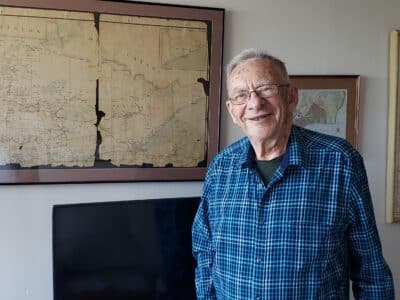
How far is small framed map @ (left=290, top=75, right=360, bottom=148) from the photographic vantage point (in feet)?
6.27

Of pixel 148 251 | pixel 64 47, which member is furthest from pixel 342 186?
pixel 64 47

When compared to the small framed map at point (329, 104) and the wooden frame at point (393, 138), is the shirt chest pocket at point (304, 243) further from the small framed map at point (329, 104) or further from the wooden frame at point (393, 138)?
the wooden frame at point (393, 138)

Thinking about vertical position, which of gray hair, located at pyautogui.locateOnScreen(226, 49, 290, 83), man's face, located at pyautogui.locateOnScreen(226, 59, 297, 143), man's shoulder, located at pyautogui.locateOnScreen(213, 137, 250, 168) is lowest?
man's shoulder, located at pyautogui.locateOnScreen(213, 137, 250, 168)

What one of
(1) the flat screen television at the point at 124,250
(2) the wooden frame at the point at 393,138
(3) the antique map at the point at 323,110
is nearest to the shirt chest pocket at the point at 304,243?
(1) the flat screen television at the point at 124,250

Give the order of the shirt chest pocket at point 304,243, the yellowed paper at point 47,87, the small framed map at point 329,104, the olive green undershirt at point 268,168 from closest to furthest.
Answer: the shirt chest pocket at point 304,243 < the olive green undershirt at point 268,168 < the yellowed paper at point 47,87 < the small framed map at point 329,104

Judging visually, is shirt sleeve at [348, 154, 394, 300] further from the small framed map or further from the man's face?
the small framed map

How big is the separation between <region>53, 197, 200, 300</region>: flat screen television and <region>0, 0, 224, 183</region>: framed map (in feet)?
0.84

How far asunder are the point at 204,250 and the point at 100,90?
0.79 metres

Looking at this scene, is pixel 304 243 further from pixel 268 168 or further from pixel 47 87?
pixel 47 87

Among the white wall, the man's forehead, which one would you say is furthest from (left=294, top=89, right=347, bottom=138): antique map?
the man's forehead

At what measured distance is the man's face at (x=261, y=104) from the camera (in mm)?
1213

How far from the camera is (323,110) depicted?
1.93 m

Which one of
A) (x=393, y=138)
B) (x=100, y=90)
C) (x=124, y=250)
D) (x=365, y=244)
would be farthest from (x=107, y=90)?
(x=393, y=138)

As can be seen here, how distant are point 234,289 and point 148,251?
448 millimetres
